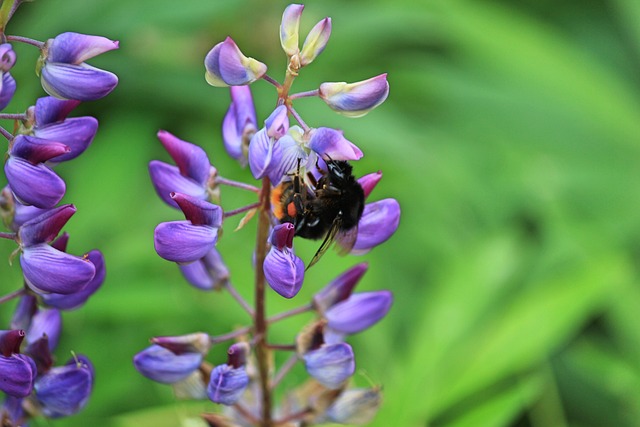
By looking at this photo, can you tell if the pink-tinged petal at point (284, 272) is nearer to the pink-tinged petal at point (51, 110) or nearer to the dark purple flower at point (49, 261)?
the dark purple flower at point (49, 261)

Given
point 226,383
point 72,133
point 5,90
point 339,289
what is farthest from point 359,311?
point 5,90

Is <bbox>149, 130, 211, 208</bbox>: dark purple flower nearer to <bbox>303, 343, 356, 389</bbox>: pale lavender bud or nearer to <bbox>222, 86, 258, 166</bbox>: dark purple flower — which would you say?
<bbox>222, 86, 258, 166</bbox>: dark purple flower

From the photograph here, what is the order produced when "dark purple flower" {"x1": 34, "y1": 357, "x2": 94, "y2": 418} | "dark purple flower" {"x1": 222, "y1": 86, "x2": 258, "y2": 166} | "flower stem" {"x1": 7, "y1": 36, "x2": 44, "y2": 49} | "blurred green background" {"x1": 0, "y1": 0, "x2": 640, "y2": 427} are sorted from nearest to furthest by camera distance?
"flower stem" {"x1": 7, "y1": 36, "x2": 44, "y2": 49}, "dark purple flower" {"x1": 34, "y1": 357, "x2": 94, "y2": 418}, "dark purple flower" {"x1": 222, "y1": 86, "x2": 258, "y2": 166}, "blurred green background" {"x1": 0, "y1": 0, "x2": 640, "y2": 427}

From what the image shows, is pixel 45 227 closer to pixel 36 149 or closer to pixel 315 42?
pixel 36 149

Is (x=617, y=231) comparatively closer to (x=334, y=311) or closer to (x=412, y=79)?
(x=412, y=79)

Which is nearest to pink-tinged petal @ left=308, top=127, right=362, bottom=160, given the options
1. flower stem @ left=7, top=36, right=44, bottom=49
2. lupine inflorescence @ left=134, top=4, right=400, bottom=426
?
lupine inflorescence @ left=134, top=4, right=400, bottom=426

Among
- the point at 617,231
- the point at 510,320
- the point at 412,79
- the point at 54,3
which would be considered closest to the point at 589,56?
the point at 412,79
